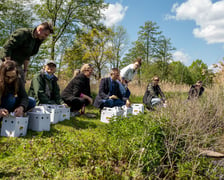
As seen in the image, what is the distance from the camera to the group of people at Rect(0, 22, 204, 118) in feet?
10.0

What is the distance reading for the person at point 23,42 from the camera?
3596mm

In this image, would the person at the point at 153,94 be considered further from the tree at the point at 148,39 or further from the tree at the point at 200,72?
the tree at the point at 148,39

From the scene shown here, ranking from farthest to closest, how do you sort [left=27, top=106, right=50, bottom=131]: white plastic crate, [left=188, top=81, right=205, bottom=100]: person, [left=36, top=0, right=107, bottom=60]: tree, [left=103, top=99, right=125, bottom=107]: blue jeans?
[left=36, top=0, right=107, bottom=60]: tree, [left=103, top=99, right=125, bottom=107]: blue jeans, [left=188, top=81, right=205, bottom=100]: person, [left=27, top=106, right=50, bottom=131]: white plastic crate

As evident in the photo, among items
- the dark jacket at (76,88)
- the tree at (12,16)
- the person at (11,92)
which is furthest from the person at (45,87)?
the tree at (12,16)

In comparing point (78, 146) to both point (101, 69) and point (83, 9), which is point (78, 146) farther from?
point (101, 69)

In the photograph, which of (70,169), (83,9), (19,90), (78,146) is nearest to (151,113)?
(78,146)

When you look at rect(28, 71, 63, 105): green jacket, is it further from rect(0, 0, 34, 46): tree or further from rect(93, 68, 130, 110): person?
rect(0, 0, 34, 46): tree

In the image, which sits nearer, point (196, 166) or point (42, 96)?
point (196, 166)

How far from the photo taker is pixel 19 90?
321cm

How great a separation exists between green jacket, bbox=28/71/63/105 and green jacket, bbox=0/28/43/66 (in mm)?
473

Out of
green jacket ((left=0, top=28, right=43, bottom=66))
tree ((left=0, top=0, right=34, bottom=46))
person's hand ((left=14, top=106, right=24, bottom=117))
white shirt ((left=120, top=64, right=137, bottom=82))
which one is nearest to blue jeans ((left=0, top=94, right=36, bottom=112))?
person's hand ((left=14, top=106, right=24, bottom=117))

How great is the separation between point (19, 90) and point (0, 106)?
0.35 meters

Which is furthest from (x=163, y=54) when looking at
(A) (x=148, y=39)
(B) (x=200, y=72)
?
(B) (x=200, y=72)

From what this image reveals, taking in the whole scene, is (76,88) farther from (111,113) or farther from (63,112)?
(111,113)
